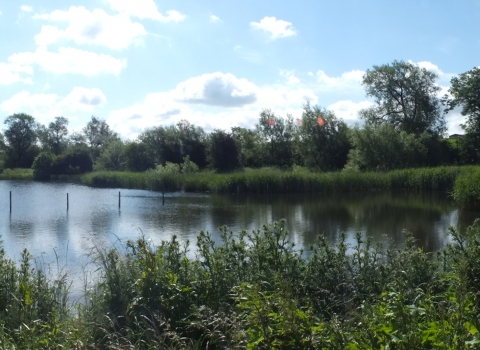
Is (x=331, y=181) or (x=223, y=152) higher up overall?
(x=223, y=152)

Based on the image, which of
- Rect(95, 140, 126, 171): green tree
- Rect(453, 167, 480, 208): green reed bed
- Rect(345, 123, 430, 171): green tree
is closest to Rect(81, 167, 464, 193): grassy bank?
Rect(345, 123, 430, 171): green tree

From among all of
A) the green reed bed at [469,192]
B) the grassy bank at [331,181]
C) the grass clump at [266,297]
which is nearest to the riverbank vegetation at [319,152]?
the grassy bank at [331,181]

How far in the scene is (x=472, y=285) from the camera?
175 inches

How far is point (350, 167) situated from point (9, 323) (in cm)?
3848

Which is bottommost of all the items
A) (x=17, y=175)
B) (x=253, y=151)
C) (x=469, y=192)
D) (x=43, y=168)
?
(x=469, y=192)

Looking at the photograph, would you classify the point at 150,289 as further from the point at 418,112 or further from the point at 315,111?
the point at 418,112

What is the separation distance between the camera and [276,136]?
175 feet

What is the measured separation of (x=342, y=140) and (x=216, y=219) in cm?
2931

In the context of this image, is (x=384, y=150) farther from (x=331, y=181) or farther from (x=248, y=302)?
(x=248, y=302)

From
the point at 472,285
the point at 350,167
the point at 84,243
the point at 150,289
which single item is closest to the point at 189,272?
the point at 150,289

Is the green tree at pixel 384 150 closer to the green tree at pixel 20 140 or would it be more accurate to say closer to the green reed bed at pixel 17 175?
the green reed bed at pixel 17 175

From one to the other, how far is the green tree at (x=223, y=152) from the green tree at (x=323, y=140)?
258 inches

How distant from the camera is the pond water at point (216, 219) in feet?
45.3

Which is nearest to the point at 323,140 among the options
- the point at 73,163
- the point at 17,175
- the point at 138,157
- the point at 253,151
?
the point at 253,151
